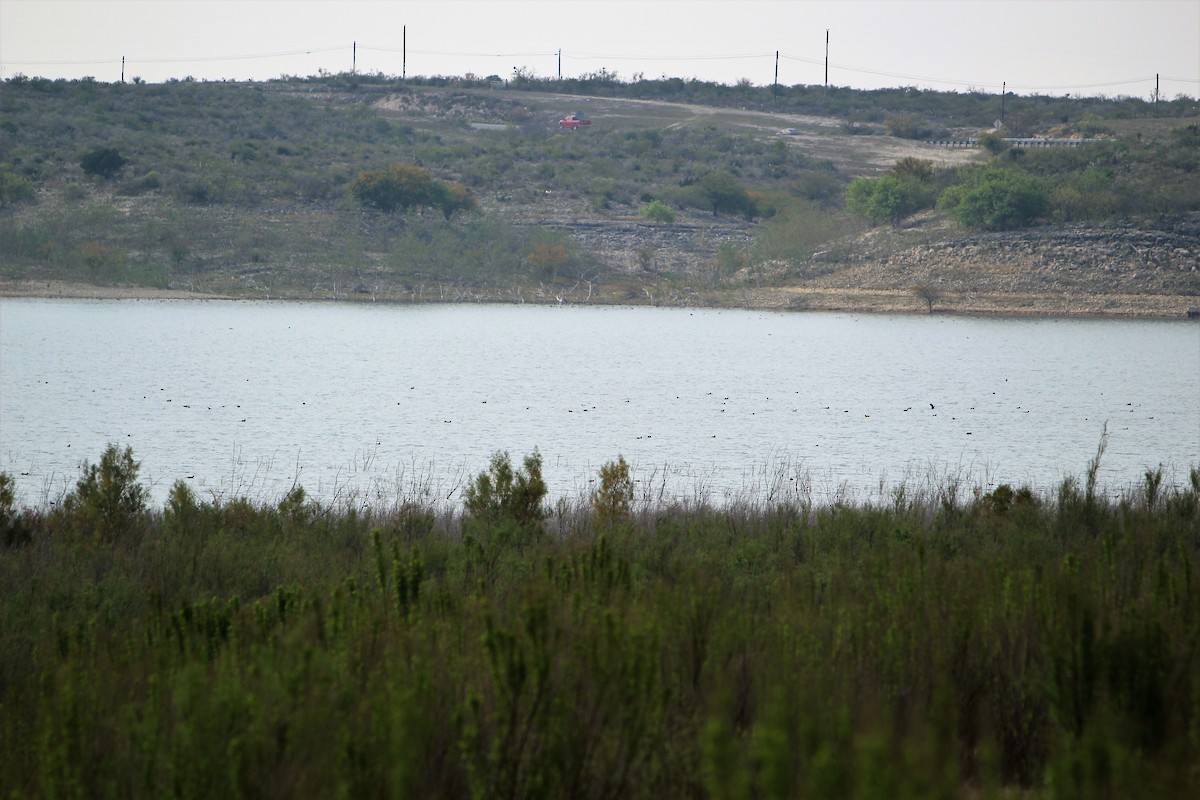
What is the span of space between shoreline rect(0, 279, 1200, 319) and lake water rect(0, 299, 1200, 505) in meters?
2.55

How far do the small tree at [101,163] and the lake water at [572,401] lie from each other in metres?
14.7

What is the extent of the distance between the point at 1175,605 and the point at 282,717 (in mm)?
4111

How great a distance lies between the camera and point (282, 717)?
382 cm

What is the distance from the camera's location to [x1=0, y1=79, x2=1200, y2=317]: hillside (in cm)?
5062

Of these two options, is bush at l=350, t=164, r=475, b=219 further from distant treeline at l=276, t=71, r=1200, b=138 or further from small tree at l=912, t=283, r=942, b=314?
distant treeline at l=276, t=71, r=1200, b=138

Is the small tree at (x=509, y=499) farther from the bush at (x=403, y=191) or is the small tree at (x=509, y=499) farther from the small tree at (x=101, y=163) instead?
the small tree at (x=101, y=163)

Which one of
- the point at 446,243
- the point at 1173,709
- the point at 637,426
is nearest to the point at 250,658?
the point at 1173,709

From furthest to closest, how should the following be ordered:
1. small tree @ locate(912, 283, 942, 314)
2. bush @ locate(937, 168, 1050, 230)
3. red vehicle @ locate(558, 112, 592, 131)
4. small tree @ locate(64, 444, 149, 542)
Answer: red vehicle @ locate(558, 112, 592, 131) → bush @ locate(937, 168, 1050, 230) → small tree @ locate(912, 283, 942, 314) → small tree @ locate(64, 444, 149, 542)

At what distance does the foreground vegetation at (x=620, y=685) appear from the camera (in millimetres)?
3686

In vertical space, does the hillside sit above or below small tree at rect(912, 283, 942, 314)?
above

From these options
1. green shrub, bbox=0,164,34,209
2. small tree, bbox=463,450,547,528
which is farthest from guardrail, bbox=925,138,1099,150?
small tree, bbox=463,450,547,528

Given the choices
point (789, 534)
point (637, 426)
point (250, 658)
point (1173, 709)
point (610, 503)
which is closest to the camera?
point (1173, 709)

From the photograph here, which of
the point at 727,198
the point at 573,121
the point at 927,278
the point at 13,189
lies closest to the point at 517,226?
the point at 727,198

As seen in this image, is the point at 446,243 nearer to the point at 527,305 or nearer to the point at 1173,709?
the point at 527,305
